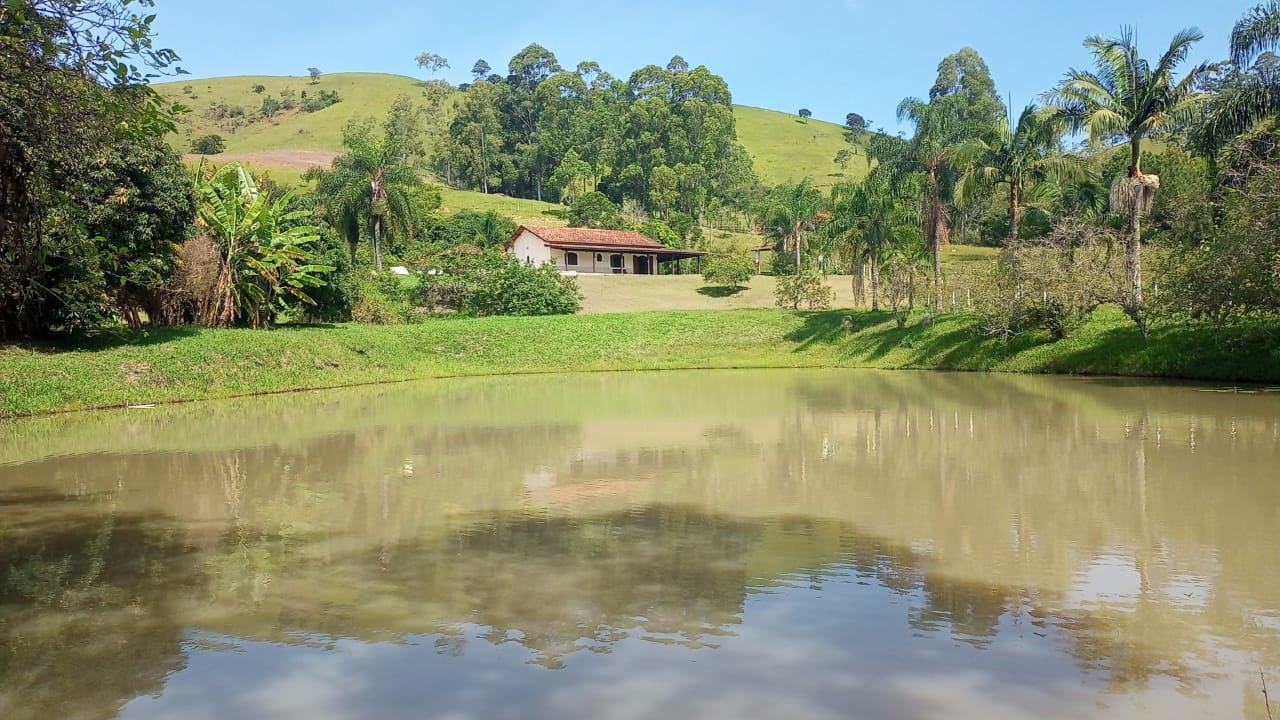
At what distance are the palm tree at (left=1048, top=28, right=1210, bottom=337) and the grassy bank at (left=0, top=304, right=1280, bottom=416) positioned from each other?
88.0 inches

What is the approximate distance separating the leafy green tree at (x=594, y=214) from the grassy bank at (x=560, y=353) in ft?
111

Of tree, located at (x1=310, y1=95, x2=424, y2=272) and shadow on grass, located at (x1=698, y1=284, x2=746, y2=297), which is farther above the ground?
tree, located at (x1=310, y1=95, x2=424, y2=272)

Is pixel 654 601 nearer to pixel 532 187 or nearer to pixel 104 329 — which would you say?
pixel 104 329

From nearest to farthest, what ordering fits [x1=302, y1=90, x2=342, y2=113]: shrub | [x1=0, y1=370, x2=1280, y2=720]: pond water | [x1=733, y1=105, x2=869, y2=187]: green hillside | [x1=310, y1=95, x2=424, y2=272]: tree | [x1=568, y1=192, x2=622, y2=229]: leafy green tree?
[x1=0, y1=370, x2=1280, y2=720]: pond water
[x1=310, y1=95, x2=424, y2=272]: tree
[x1=568, y1=192, x2=622, y2=229]: leafy green tree
[x1=733, y1=105, x2=869, y2=187]: green hillside
[x1=302, y1=90, x2=342, y2=113]: shrub

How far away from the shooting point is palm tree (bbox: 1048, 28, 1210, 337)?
2607cm

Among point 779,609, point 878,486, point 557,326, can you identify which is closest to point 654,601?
point 779,609

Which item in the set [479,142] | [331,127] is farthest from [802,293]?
[331,127]

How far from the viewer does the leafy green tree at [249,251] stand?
103 ft

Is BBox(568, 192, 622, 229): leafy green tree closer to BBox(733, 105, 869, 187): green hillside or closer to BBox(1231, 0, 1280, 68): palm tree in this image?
BBox(733, 105, 869, 187): green hillside

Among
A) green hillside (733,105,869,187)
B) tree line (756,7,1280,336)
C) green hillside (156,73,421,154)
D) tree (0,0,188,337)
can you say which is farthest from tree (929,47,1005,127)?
tree (0,0,188,337)

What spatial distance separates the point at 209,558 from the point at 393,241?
158 ft

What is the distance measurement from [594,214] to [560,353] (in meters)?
39.3

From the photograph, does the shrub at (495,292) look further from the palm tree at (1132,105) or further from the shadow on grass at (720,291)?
the palm tree at (1132,105)

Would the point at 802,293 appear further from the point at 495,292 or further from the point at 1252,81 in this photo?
the point at 1252,81
